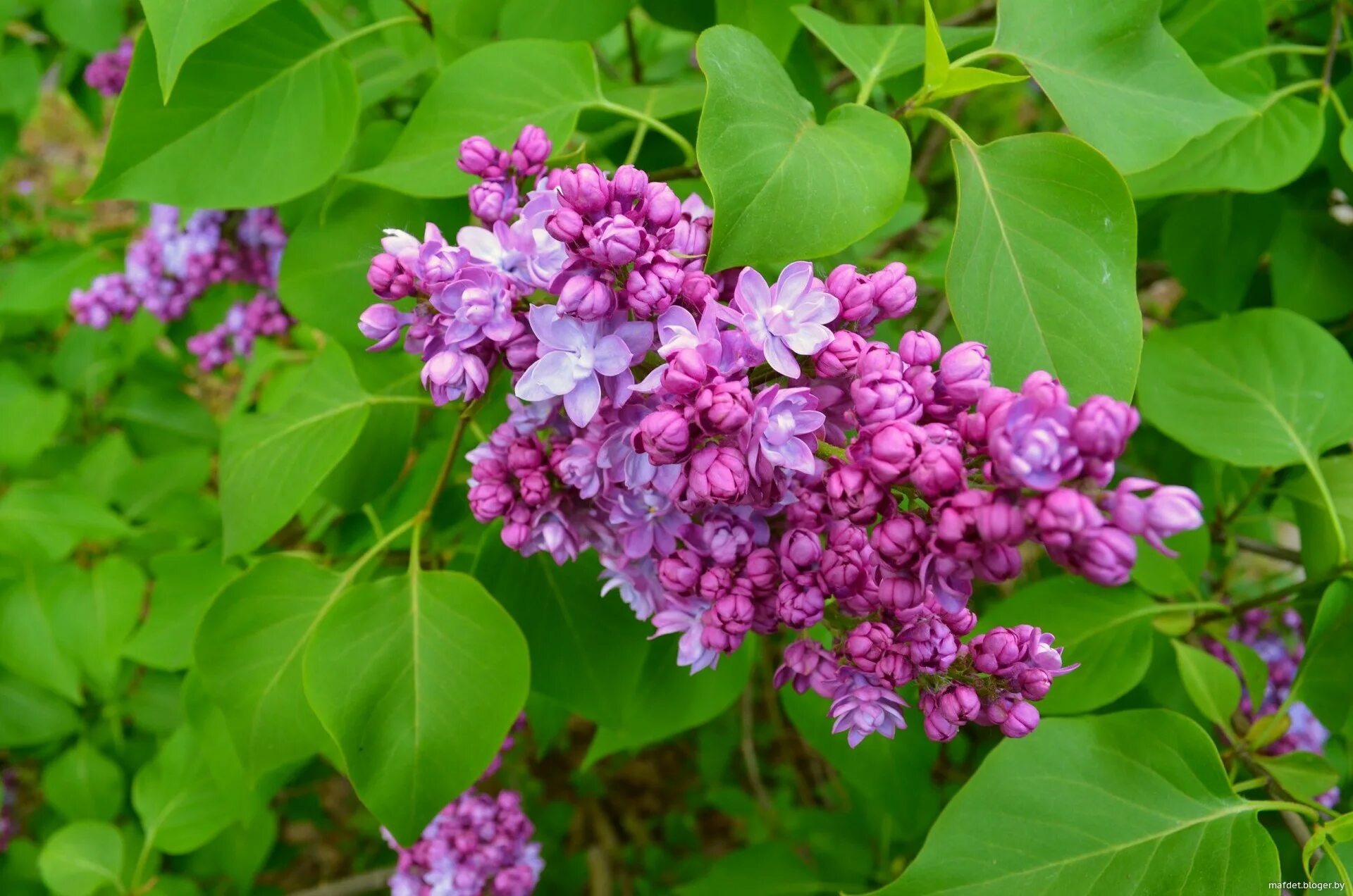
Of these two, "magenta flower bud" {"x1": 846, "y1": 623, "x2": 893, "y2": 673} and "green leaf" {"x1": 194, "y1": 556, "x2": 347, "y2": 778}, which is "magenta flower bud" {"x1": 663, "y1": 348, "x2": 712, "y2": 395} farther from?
"green leaf" {"x1": 194, "y1": 556, "x2": 347, "y2": 778}

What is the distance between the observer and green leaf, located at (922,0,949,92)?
105 centimetres

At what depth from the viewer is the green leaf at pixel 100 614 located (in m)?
2.14

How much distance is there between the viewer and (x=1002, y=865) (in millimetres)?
1124

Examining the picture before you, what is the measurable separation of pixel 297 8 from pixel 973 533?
58.0 inches

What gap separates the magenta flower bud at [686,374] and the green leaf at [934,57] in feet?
1.77

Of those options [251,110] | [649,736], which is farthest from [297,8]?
[649,736]

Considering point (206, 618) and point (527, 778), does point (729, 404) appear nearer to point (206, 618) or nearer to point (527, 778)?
point (206, 618)

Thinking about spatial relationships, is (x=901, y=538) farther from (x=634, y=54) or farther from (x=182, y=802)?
(x=182, y=802)

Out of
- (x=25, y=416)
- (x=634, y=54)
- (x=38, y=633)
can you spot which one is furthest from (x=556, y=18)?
(x=25, y=416)

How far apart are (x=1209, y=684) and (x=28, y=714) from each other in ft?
9.69

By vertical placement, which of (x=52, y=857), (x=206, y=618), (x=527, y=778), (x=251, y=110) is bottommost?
(x=527, y=778)

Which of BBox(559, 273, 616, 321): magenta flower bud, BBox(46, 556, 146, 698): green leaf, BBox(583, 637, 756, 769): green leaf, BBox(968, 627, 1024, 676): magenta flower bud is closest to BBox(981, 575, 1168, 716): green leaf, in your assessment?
BBox(583, 637, 756, 769): green leaf

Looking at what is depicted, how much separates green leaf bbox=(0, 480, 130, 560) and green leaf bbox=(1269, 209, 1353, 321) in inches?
109

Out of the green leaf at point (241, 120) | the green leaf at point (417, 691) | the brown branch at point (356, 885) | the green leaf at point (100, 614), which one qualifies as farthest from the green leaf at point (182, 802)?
the green leaf at point (241, 120)
